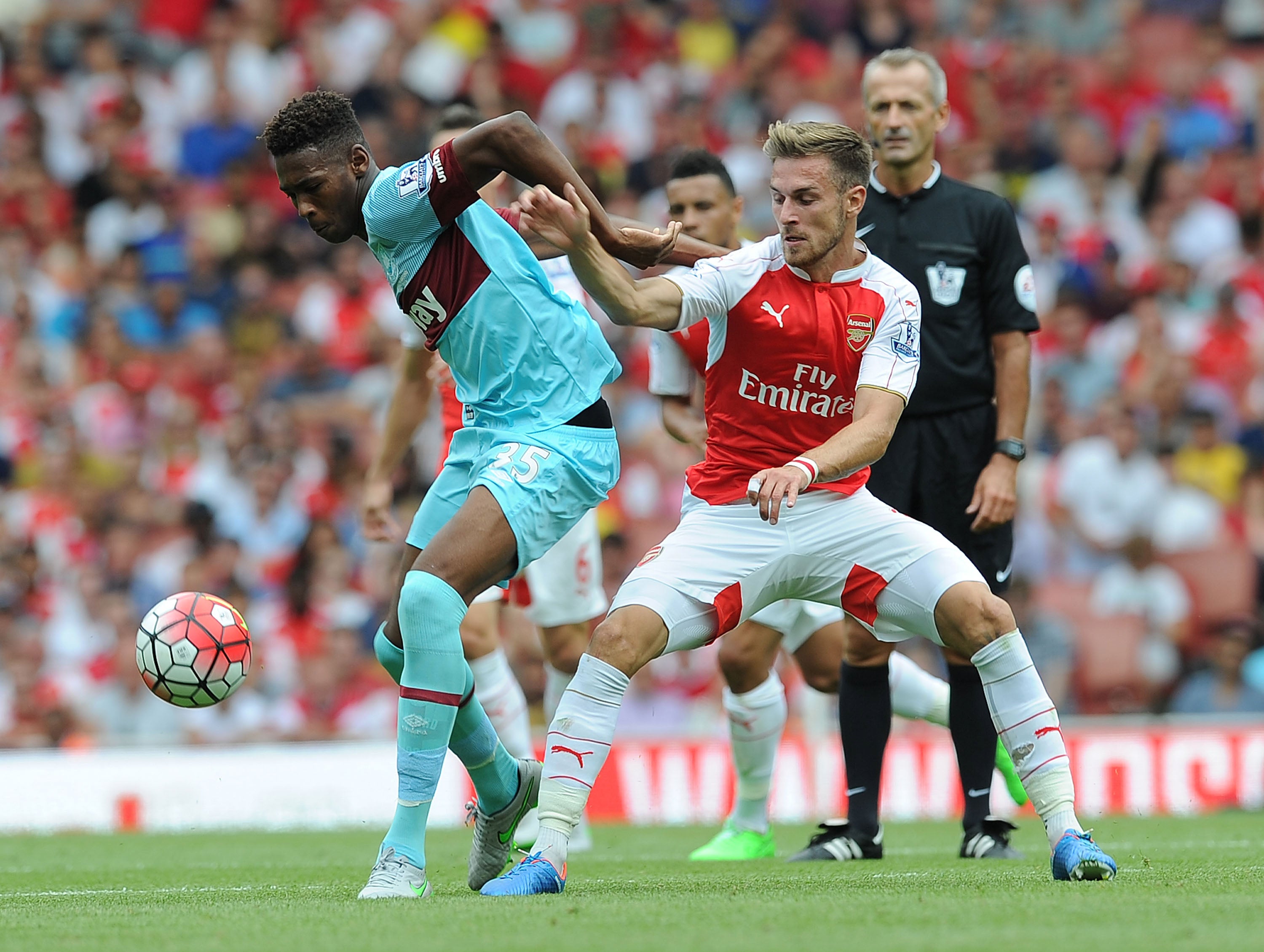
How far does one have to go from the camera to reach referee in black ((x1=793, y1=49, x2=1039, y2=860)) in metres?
7.12

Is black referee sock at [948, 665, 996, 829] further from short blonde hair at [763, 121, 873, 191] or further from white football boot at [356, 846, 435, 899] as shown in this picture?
white football boot at [356, 846, 435, 899]

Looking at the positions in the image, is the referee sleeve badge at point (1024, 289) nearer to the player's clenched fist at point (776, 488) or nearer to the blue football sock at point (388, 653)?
the player's clenched fist at point (776, 488)

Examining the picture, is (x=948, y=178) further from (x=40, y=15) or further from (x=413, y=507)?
(x=40, y=15)

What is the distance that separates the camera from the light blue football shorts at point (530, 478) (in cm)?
543

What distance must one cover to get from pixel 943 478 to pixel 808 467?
1.92 m

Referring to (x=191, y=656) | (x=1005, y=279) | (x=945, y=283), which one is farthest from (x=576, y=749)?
(x=1005, y=279)

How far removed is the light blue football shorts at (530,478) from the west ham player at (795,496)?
31 centimetres

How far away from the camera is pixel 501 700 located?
8.00 metres

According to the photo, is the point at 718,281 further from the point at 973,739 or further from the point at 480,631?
the point at 480,631

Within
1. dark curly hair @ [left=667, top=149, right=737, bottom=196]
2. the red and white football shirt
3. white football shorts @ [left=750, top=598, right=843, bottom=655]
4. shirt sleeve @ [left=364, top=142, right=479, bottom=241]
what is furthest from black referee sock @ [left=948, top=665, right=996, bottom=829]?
shirt sleeve @ [left=364, top=142, right=479, bottom=241]

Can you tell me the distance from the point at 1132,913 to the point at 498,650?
4.03 m

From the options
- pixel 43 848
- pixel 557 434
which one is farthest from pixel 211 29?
pixel 557 434

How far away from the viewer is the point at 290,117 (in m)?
5.40

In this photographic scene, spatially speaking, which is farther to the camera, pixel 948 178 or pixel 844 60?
pixel 844 60
